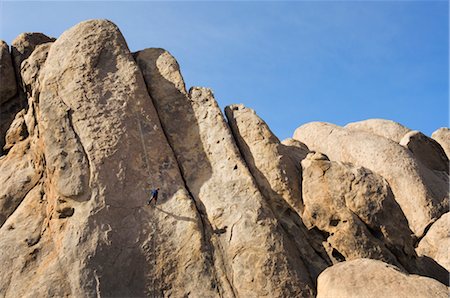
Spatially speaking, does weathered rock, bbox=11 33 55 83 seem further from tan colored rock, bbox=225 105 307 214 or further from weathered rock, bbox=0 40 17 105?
tan colored rock, bbox=225 105 307 214

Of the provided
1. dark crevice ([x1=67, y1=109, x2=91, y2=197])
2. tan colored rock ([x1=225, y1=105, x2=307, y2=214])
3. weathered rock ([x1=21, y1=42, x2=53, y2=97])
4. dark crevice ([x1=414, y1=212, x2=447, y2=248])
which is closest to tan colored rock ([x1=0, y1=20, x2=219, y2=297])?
dark crevice ([x1=67, y1=109, x2=91, y2=197])

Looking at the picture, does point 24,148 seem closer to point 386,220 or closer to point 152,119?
point 152,119

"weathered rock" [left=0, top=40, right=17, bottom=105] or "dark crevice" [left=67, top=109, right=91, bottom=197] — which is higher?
"weathered rock" [left=0, top=40, right=17, bottom=105]

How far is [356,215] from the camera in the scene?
1794 cm

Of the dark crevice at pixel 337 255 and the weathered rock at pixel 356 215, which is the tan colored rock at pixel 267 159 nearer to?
the weathered rock at pixel 356 215

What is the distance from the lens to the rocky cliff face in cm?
1594

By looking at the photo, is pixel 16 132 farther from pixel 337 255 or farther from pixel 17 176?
pixel 337 255

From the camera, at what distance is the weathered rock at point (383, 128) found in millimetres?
36031

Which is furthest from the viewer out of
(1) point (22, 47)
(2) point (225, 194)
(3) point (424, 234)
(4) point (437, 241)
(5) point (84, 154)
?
(3) point (424, 234)

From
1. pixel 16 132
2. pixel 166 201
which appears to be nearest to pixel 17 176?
pixel 16 132

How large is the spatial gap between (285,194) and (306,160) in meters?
1.77

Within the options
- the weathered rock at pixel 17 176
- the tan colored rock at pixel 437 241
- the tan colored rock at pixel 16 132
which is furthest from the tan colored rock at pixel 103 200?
the tan colored rock at pixel 437 241

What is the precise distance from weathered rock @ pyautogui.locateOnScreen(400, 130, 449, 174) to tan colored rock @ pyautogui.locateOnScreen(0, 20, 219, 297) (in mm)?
18213

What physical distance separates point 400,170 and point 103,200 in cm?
1718
